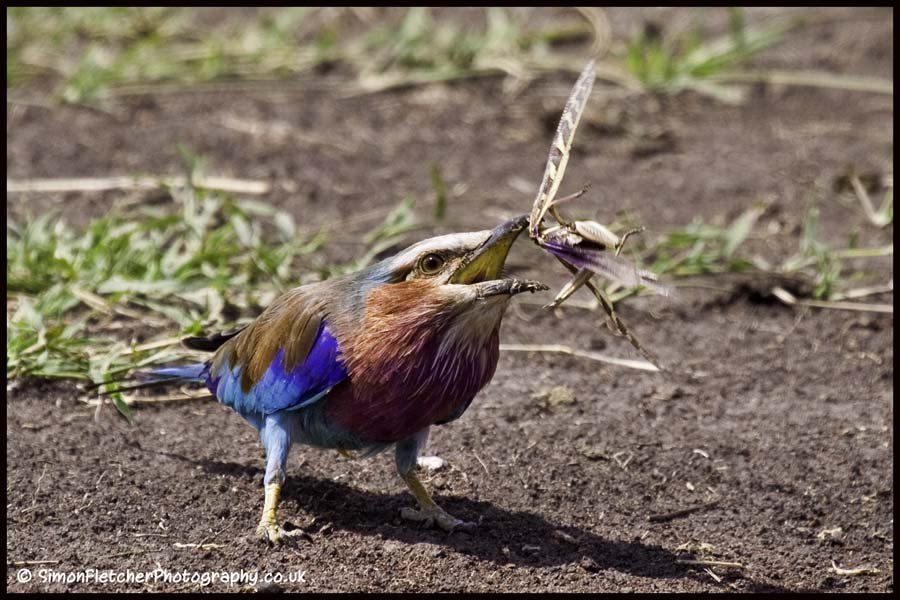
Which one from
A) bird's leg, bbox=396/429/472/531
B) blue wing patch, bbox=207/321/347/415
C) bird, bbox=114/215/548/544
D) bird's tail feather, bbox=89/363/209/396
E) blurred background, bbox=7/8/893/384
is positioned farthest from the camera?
blurred background, bbox=7/8/893/384

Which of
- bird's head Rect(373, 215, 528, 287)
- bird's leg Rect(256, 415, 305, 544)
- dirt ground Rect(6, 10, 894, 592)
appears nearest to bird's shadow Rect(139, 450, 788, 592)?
dirt ground Rect(6, 10, 894, 592)

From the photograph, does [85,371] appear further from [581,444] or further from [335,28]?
[335,28]

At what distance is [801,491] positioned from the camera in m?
4.53

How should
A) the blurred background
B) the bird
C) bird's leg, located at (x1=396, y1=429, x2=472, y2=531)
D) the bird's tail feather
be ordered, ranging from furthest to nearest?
the blurred background
the bird's tail feather
bird's leg, located at (x1=396, y1=429, x2=472, y2=531)
the bird

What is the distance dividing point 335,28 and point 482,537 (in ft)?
19.0

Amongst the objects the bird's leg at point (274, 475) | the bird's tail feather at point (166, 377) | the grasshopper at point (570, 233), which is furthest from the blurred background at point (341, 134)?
the grasshopper at point (570, 233)

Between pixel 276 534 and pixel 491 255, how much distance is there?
1056mm

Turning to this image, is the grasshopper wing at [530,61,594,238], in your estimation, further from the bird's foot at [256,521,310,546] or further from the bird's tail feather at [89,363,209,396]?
the bird's tail feather at [89,363,209,396]

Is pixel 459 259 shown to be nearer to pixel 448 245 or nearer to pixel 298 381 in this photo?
pixel 448 245

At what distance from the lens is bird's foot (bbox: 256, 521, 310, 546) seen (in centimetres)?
392

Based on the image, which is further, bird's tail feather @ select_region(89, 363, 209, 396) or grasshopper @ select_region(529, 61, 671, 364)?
bird's tail feather @ select_region(89, 363, 209, 396)

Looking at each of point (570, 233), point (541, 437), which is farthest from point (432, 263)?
point (541, 437)

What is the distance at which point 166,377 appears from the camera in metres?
4.66

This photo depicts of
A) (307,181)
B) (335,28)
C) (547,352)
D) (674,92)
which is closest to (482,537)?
(547,352)
